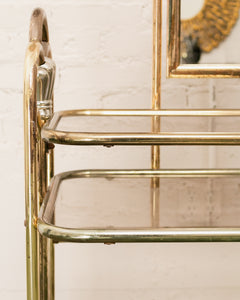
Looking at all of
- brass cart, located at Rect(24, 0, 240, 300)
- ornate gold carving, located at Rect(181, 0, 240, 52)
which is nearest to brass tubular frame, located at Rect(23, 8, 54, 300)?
brass cart, located at Rect(24, 0, 240, 300)

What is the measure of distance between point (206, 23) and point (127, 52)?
21 centimetres

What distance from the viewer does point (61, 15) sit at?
113 cm

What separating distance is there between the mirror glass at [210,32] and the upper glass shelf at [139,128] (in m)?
0.14

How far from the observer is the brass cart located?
0.64 m

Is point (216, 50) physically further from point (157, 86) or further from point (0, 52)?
point (0, 52)

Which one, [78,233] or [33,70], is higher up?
[33,70]

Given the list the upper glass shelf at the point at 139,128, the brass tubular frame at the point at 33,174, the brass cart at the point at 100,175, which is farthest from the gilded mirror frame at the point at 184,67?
the brass tubular frame at the point at 33,174

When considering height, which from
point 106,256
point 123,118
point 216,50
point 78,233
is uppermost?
point 216,50

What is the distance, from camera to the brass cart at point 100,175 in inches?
25.1

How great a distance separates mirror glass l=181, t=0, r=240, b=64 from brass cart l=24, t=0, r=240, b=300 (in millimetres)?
15

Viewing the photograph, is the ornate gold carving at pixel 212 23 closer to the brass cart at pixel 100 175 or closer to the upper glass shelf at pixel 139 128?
the brass cart at pixel 100 175

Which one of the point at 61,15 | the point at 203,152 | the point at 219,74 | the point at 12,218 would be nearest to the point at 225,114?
the point at 219,74

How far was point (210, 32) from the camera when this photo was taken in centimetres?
100

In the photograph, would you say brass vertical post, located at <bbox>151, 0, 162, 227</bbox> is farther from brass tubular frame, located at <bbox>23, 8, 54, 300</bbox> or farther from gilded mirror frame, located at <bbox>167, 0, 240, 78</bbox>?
brass tubular frame, located at <bbox>23, 8, 54, 300</bbox>
